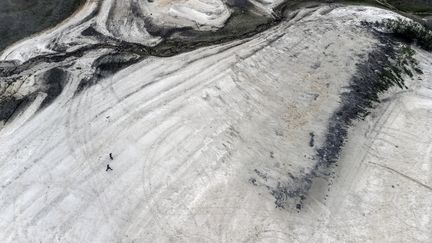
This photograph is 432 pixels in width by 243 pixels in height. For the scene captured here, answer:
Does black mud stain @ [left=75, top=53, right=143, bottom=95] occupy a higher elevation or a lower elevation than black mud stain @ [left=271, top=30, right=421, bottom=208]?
higher

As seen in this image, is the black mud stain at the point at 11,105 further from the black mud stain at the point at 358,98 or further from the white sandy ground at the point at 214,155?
the black mud stain at the point at 358,98

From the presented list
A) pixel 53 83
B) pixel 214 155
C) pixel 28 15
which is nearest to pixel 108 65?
pixel 53 83

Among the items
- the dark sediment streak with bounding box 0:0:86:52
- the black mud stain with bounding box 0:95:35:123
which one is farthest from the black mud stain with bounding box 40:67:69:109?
the dark sediment streak with bounding box 0:0:86:52

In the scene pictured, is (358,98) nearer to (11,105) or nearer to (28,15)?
(11,105)

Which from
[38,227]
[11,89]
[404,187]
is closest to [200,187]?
[38,227]

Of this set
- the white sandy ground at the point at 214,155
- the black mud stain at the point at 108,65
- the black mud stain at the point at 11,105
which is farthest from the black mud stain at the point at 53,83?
the black mud stain at the point at 108,65

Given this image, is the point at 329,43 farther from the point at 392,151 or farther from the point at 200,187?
the point at 200,187

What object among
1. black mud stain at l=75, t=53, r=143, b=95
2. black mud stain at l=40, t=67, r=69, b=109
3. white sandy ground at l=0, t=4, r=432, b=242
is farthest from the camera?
black mud stain at l=75, t=53, r=143, b=95

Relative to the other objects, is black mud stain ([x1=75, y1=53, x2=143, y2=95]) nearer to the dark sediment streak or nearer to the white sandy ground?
the white sandy ground
